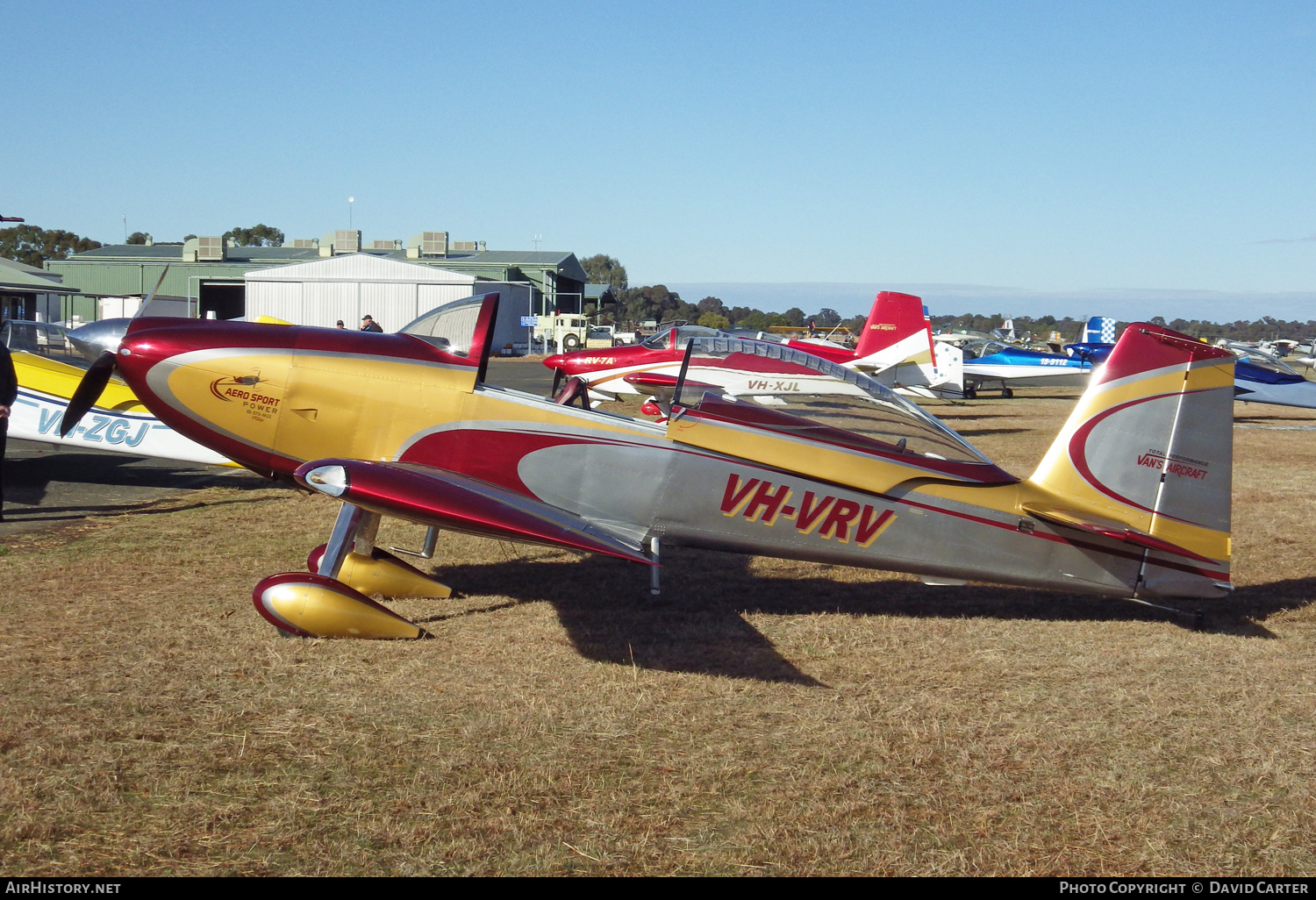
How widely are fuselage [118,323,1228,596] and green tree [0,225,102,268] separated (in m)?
99.0

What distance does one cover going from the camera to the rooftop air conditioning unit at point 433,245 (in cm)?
6009

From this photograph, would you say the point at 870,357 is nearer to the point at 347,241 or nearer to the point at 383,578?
the point at 383,578

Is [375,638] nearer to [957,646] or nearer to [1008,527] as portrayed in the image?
[957,646]

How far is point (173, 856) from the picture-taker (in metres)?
3.10

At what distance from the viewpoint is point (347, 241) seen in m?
56.1

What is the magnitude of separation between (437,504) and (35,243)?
104 meters

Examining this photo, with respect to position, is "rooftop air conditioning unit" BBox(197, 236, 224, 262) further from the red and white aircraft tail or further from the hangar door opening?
the red and white aircraft tail

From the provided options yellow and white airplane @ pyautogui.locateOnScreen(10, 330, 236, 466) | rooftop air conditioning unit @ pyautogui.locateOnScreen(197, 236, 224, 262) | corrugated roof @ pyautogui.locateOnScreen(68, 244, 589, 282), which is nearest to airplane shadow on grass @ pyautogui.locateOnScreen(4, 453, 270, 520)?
yellow and white airplane @ pyautogui.locateOnScreen(10, 330, 236, 466)

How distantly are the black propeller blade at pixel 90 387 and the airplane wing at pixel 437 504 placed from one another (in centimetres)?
246

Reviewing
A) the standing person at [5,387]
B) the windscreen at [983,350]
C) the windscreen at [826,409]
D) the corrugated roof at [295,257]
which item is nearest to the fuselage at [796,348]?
the standing person at [5,387]

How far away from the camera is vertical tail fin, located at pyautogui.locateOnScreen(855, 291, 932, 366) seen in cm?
1991

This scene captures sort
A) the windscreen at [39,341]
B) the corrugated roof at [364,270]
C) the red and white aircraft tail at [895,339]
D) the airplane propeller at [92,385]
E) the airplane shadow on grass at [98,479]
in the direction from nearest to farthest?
the airplane propeller at [92,385], the airplane shadow on grass at [98,479], the windscreen at [39,341], the red and white aircraft tail at [895,339], the corrugated roof at [364,270]

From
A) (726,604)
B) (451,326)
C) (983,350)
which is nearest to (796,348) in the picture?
(726,604)

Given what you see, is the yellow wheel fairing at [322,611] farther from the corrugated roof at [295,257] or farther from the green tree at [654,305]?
the green tree at [654,305]
